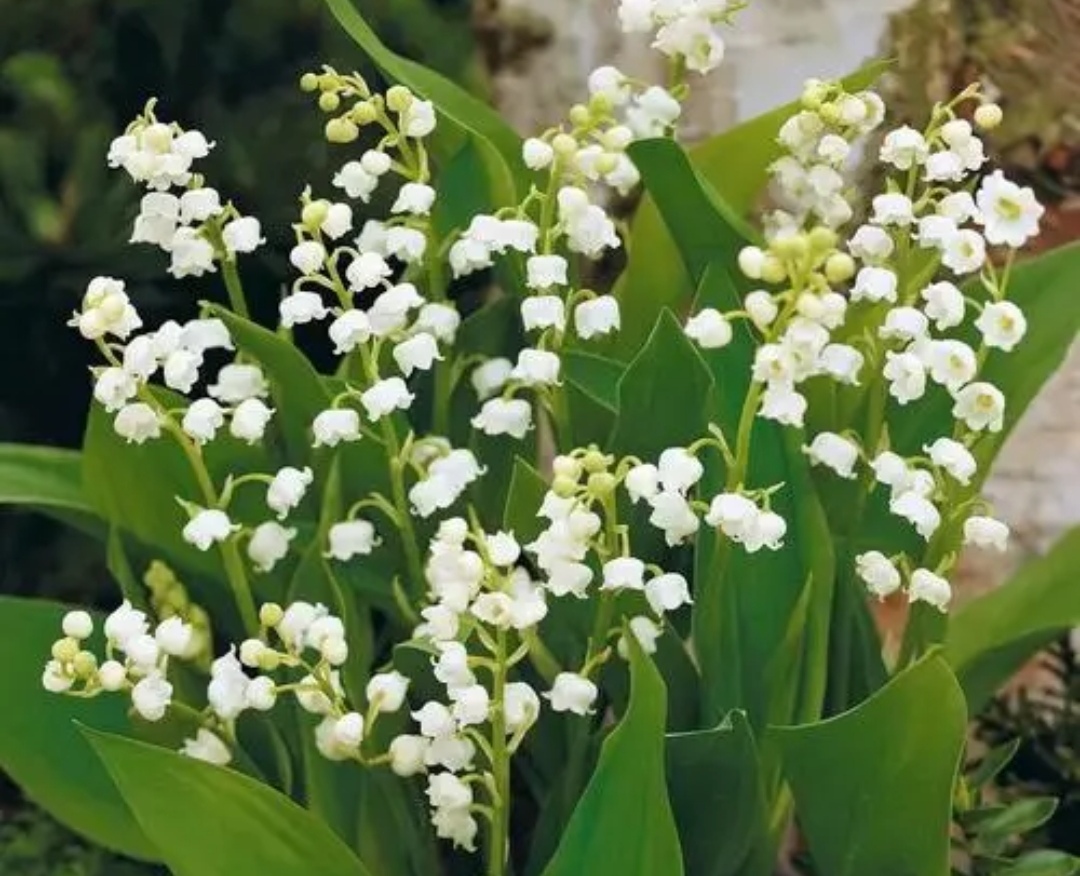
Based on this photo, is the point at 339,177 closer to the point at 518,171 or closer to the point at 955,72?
the point at 518,171

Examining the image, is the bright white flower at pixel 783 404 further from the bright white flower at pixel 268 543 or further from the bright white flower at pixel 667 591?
the bright white flower at pixel 268 543

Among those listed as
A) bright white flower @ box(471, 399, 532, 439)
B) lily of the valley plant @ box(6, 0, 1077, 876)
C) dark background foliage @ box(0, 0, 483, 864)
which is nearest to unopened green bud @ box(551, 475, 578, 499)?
lily of the valley plant @ box(6, 0, 1077, 876)

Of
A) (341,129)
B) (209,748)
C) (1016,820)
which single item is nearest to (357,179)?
(341,129)

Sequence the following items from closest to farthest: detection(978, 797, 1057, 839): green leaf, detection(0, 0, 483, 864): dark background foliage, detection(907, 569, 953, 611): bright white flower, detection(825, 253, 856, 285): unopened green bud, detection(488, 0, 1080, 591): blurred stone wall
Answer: detection(825, 253, 856, 285): unopened green bud < detection(907, 569, 953, 611): bright white flower < detection(978, 797, 1057, 839): green leaf < detection(0, 0, 483, 864): dark background foliage < detection(488, 0, 1080, 591): blurred stone wall

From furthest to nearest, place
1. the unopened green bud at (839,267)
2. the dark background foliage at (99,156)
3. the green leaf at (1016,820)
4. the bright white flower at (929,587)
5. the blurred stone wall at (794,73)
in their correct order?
the blurred stone wall at (794,73) < the dark background foliage at (99,156) < the green leaf at (1016,820) < the bright white flower at (929,587) < the unopened green bud at (839,267)

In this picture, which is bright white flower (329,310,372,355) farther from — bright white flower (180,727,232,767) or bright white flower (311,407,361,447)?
bright white flower (180,727,232,767)

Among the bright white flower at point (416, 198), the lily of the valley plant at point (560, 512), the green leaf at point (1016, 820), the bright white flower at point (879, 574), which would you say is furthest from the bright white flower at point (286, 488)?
the green leaf at point (1016, 820)

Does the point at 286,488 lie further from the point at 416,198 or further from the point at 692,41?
the point at 692,41
